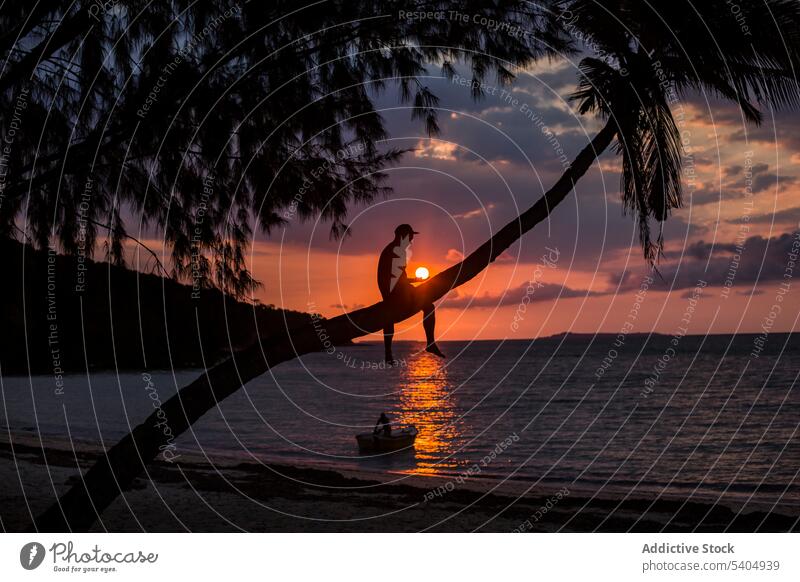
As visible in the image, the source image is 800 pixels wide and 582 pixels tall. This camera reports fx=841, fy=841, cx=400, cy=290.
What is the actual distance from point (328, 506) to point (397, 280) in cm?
1082

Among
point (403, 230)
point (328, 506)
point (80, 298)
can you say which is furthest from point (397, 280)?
point (328, 506)

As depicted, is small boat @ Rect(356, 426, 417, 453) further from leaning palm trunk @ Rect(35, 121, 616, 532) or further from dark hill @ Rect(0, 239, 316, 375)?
leaning palm trunk @ Rect(35, 121, 616, 532)

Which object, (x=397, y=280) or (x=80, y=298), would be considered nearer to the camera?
(x=397, y=280)

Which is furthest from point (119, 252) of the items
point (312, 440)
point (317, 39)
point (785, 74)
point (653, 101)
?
point (312, 440)

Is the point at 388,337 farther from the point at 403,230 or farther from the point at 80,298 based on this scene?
the point at 80,298

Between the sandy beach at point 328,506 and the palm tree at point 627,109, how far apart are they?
5266 mm

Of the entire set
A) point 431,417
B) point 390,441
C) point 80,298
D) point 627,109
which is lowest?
point 431,417

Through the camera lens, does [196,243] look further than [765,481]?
No

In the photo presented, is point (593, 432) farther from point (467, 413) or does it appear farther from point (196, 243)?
point (196, 243)

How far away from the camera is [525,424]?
48.0 m

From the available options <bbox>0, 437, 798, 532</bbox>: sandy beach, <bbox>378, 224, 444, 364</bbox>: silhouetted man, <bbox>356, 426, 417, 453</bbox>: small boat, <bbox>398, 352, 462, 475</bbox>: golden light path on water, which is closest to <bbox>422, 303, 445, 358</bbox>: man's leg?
<bbox>378, 224, 444, 364</bbox>: silhouetted man

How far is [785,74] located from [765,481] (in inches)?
953

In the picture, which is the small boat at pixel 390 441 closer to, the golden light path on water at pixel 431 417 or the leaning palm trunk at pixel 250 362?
the golden light path on water at pixel 431 417

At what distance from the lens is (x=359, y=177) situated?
7109 millimetres
